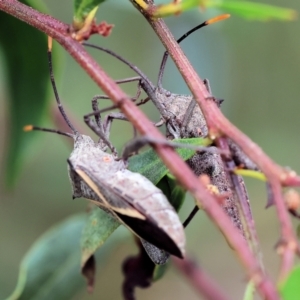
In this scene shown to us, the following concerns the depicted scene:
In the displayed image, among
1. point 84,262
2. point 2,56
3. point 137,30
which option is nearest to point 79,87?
point 137,30

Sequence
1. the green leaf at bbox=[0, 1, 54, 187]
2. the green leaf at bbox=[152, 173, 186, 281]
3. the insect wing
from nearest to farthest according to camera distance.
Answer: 1. the insect wing
2. the green leaf at bbox=[152, 173, 186, 281]
3. the green leaf at bbox=[0, 1, 54, 187]

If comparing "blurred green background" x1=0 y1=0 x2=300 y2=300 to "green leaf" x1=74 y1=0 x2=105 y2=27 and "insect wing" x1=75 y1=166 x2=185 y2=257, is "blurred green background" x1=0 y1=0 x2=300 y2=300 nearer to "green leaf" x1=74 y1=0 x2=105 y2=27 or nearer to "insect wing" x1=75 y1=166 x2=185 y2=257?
"insect wing" x1=75 y1=166 x2=185 y2=257

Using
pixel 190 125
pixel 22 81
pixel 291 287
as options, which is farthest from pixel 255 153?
pixel 22 81

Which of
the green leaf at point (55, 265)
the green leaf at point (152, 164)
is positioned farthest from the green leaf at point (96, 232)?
the green leaf at point (55, 265)

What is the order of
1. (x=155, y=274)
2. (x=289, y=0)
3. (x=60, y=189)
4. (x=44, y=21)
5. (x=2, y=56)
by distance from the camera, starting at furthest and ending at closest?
(x=289, y=0)
(x=60, y=189)
(x=2, y=56)
(x=155, y=274)
(x=44, y=21)

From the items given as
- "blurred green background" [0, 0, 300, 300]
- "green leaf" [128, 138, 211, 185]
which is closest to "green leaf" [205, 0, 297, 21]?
"green leaf" [128, 138, 211, 185]

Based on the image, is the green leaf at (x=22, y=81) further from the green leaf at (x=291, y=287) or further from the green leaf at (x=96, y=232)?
the green leaf at (x=291, y=287)

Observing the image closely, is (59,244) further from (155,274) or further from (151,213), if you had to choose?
(151,213)
